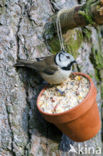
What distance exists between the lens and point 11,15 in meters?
2.30

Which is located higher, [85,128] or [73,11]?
[73,11]

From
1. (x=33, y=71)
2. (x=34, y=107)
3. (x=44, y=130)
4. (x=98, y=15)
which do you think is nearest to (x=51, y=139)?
(x=44, y=130)

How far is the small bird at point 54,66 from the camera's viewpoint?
7.20 feet

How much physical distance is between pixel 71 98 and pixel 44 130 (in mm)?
443

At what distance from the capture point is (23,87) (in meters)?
2.29

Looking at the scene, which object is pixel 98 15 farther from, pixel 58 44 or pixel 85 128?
pixel 85 128

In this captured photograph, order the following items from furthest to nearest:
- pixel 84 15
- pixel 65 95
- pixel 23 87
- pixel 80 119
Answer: pixel 23 87, pixel 65 95, pixel 84 15, pixel 80 119

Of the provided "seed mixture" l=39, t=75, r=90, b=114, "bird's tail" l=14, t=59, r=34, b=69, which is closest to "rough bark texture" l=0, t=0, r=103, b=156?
Result: "bird's tail" l=14, t=59, r=34, b=69

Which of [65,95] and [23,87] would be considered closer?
[65,95]

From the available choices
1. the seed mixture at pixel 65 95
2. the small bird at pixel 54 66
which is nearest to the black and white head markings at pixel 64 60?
the small bird at pixel 54 66

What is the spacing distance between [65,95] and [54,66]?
1.00ft

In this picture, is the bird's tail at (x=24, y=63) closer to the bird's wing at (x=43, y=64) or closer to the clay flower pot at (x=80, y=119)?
the bird's wing at (x=43, y=64)

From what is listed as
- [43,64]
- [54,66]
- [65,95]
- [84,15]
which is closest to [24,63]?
[43,64]

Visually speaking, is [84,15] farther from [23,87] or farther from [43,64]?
[23,87]
